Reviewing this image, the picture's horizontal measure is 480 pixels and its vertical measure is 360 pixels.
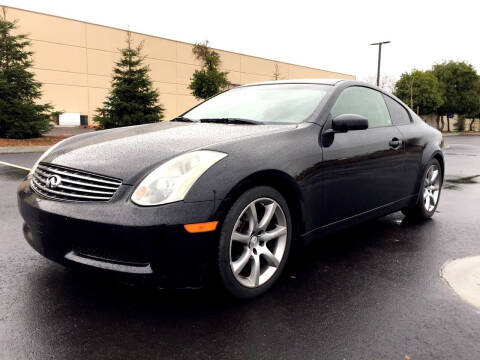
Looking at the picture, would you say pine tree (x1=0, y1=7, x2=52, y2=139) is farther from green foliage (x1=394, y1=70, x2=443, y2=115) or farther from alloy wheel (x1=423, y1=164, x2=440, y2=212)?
green foliage (x1=394, y1=70, x2=443, y2=115)

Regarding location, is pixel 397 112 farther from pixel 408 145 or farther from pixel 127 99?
pixel 127 99

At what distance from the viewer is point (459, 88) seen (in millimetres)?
45562

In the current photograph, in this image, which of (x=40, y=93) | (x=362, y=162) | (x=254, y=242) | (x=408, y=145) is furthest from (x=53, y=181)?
(x=40, y=93)

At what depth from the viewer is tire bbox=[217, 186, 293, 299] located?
2494mm

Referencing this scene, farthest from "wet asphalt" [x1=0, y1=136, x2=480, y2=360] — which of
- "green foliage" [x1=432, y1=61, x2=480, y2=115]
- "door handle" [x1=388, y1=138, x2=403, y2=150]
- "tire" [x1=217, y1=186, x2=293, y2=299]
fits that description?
"green foliage" [x1=432, y1=61, x2=480, y2=115]

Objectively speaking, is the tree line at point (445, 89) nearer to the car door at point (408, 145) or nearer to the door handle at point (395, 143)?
the car door at point (408, 145)

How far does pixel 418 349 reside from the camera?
7.11ft

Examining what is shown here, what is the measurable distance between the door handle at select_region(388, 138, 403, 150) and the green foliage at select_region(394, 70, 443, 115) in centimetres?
4034

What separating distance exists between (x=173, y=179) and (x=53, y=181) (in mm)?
814

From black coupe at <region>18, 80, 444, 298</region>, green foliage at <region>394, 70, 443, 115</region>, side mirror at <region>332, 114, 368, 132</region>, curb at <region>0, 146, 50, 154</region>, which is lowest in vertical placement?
curb at <region>0, 146, 50, 154</region>

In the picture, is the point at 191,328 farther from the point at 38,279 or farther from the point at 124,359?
the point at 38,279

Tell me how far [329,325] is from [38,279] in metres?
2.02

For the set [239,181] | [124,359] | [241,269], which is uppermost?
[239,181]

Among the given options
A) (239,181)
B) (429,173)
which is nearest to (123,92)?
(429,173)
